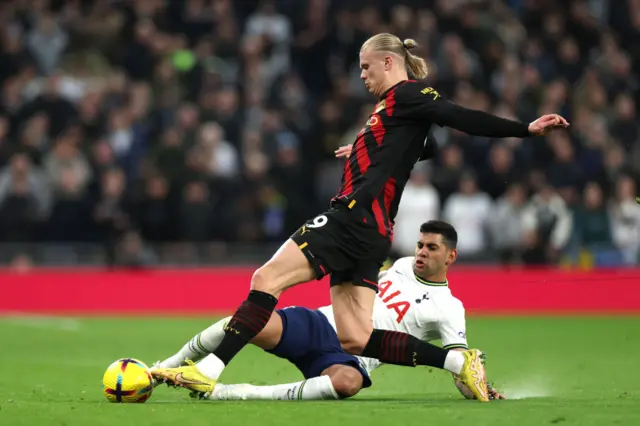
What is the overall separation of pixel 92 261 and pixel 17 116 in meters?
2.40

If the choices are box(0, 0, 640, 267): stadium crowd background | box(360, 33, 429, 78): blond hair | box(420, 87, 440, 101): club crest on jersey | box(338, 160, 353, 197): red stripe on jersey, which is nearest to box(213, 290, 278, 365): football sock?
box(338, 160, 353, 197): red stripe on jersey

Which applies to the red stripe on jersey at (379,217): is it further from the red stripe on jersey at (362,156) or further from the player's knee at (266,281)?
the player's knee at (266,281)

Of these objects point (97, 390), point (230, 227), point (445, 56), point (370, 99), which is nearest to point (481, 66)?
point (445, 56)

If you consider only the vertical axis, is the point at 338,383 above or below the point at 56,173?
below

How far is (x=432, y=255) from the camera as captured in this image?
7.86 metres

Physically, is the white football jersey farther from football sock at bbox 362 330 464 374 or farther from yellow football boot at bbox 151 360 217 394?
yellow football boot at bbox 151 360 217 394

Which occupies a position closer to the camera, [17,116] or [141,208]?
[141,208]

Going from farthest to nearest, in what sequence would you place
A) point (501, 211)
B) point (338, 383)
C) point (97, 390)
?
1. point (501, 211)
2. point (97, 390)
3. point (338, 383)

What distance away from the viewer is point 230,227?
15.3 meters

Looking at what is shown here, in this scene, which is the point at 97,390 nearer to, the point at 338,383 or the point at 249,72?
the point at 338,383

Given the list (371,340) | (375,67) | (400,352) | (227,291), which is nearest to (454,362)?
(400,352)


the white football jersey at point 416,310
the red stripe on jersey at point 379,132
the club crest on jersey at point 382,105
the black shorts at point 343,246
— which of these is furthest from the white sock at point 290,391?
the club crest on jersey at point 382,105

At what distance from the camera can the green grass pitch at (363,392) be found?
6023mm

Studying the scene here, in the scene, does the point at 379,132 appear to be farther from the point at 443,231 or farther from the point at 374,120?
the point at 443,231
